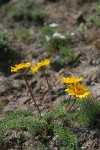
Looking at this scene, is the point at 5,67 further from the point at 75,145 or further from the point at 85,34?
the point at 75,145

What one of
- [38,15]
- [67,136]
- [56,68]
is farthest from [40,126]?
[38,15]

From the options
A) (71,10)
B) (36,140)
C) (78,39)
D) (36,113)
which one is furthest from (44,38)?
(36,140)

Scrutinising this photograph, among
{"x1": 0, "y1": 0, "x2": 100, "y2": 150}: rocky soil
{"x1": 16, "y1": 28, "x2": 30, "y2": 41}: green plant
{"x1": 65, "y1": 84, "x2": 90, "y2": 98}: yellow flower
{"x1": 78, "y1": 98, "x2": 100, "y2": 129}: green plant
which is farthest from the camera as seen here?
{"x1": 16, "y1": 28, "x2": 30, "y2": 41}: green plant

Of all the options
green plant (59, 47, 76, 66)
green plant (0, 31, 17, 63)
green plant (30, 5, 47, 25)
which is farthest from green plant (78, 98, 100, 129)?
green plant (30, 5, 47, 25)

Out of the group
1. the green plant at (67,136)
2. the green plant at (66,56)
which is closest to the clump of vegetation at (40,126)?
the green plant at (67,136)

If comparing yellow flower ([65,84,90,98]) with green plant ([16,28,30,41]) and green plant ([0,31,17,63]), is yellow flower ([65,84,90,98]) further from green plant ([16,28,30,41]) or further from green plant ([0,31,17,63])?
green plant ([16,28,30,41])

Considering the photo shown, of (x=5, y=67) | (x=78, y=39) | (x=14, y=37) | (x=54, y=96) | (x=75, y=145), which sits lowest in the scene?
(x=75, y=145)

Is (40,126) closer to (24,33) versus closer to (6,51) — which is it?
(6,51)
